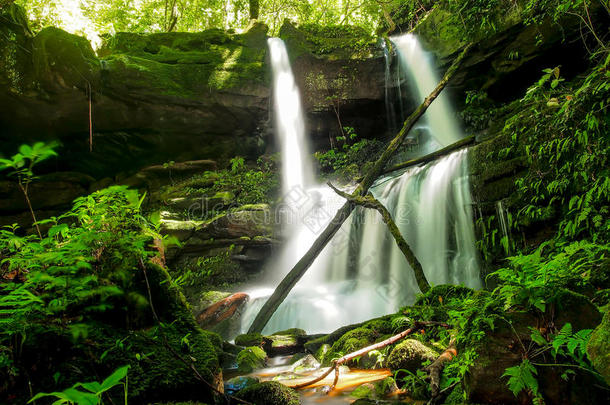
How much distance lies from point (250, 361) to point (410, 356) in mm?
2110

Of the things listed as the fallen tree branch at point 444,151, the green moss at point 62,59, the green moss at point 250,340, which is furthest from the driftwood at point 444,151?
the green moss at point 62,59

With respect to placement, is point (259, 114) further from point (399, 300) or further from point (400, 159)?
point (399, 300)

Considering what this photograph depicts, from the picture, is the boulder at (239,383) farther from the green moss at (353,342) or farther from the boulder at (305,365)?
the green moss at (353,342)

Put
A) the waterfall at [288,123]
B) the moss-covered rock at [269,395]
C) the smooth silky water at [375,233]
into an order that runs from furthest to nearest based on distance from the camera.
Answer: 1. the waterfall at [288,123]
2. the smooth silky water at [375,233]
3. the moss-covered rock at [269,395]

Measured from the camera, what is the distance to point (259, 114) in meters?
11.8

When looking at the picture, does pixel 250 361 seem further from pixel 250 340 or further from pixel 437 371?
pixel 437 371

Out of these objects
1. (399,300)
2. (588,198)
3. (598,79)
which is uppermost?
(598,79)

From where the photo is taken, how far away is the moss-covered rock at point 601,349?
128 centimetres

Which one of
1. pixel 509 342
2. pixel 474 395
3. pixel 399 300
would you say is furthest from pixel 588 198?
pixel 399 300

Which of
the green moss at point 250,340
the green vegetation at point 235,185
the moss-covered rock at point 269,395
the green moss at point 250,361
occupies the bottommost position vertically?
the green moss at point 250,340

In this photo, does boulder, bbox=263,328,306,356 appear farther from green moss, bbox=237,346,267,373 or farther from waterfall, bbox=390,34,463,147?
waterfall, bbox=390,34,463,147

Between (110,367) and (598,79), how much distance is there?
16.1ft

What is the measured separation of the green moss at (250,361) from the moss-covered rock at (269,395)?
1492 mm

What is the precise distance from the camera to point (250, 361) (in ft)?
12.5
